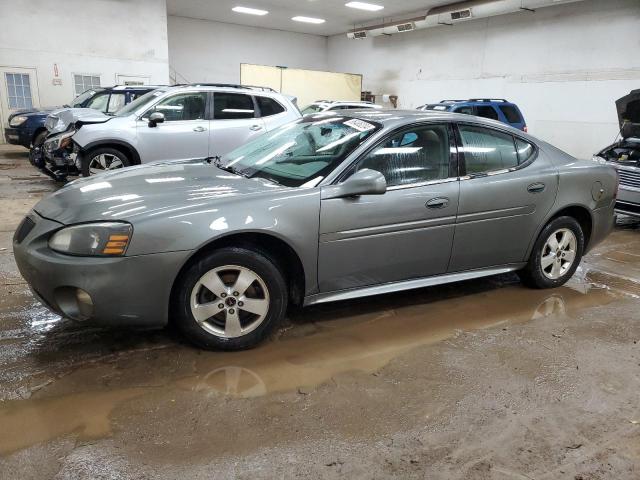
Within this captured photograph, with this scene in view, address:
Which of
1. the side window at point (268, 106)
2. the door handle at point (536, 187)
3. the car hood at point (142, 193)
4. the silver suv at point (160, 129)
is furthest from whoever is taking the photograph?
the side window at point (268, 106)

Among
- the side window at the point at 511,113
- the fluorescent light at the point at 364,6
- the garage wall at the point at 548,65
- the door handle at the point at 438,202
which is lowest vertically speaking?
the door handle at the point at 438,202

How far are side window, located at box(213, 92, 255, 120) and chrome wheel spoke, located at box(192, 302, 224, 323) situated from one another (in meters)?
5.52

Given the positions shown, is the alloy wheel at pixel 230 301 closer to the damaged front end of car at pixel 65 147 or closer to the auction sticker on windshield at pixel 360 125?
the auction sticker on windshield at pixel 360 125

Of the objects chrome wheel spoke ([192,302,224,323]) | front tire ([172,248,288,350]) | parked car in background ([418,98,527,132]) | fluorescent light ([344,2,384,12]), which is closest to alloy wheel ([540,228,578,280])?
front tire ([172,248,288,350])

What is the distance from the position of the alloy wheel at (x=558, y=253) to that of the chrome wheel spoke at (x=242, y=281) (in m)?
2.62

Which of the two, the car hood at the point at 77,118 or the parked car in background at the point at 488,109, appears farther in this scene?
the parked car in background at the point at 488,109

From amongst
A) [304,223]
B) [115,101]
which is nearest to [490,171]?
[304,223]

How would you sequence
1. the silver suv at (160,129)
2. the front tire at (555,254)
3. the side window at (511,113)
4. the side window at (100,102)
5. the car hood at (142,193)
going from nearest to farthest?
the car hood at (142,193)
the front tire at (555,254)
the silver suv at (160,129)
the side window at (100,102)
the side window at (511,113)

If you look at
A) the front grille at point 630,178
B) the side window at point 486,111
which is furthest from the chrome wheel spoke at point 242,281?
the side window at point 486,111

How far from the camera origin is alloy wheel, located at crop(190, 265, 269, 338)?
2938 mm

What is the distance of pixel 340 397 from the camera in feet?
8.87

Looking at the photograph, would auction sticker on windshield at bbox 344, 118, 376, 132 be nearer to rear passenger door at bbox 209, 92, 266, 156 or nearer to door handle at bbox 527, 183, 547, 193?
door handle at bbox 527, 183, 547, 193

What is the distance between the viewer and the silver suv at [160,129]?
737cm

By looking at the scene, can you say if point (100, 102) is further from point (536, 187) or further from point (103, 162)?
point (536, 187)
